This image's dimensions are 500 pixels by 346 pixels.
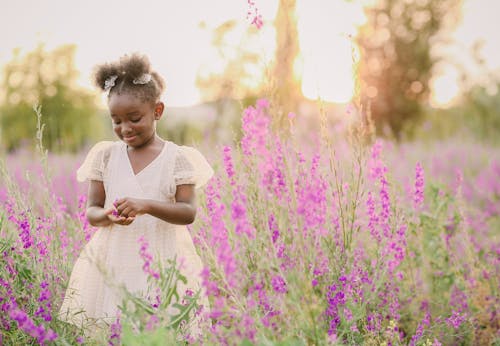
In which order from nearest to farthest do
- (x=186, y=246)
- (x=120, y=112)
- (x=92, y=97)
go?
(x=120, y=112), (x=186, y=246), (x=92, y=97)

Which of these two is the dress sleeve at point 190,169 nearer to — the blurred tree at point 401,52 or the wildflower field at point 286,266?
the wildflower field at point 286,266

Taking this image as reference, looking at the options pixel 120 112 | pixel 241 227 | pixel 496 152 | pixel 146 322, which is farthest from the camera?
pixel 496 152

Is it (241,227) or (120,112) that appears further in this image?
(120,112)

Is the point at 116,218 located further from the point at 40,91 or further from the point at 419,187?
the point at 40,91

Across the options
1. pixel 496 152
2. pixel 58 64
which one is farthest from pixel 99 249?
pixel 58 64

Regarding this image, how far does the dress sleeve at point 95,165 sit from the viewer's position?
254cm

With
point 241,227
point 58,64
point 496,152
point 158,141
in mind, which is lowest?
point 496,152

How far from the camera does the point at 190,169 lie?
8.20ft

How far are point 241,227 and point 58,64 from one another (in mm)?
21865

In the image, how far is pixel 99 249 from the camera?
95.0 inches

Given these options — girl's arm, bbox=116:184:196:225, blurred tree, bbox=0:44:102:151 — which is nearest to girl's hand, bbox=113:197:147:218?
girl's arm, bbox=116:184:196:225

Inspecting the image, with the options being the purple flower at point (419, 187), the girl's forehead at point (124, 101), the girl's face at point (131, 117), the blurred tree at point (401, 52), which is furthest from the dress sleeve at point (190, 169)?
the blurred tree at point (401, 52)

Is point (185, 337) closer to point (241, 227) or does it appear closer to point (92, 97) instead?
point (241, 227)

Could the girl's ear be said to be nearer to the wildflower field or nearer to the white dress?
the white dress
